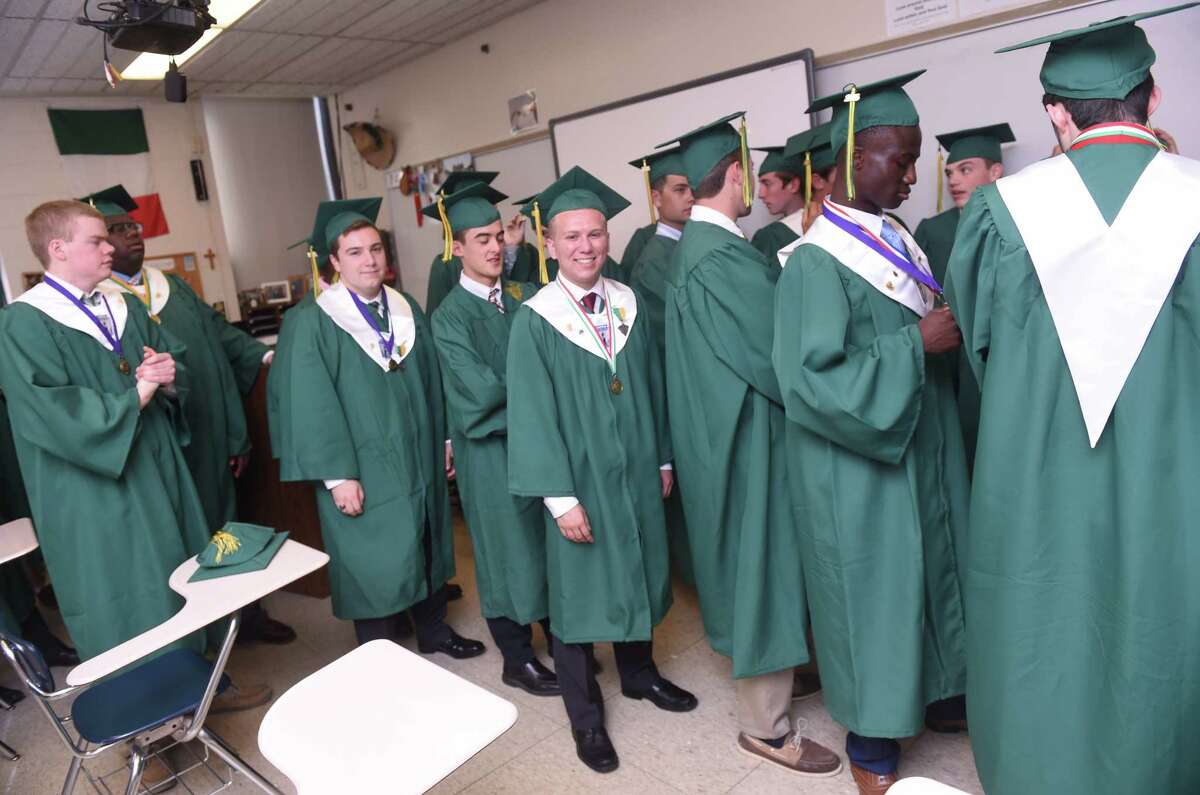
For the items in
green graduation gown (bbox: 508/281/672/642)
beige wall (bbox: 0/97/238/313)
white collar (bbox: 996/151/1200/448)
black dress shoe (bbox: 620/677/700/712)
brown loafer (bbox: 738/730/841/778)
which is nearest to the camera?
white collar (bbox: 996/151/1200/448)

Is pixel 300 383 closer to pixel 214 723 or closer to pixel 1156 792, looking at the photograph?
pixel 214 723

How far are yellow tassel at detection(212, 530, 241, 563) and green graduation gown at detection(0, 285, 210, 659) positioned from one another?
1.47 ft

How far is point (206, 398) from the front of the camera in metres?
3.21

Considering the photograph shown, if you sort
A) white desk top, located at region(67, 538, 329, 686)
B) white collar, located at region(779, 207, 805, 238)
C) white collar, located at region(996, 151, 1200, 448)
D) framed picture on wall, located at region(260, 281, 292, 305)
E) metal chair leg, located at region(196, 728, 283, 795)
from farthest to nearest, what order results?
framed picture on wall, located at region(260, 281, 292, 305) < white collar, located at region(779, 207, 805, 238) < metal chair leg, located at region(196, 728, 283, 795) < white desk top, located at region(67, 538, 329, 686) < white collar, located at region(996, 151, 1200, 448)

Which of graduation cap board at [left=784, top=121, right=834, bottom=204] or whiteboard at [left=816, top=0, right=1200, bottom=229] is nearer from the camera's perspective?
whiteboard at [left=816, top=0, right=1200, bottom=229]

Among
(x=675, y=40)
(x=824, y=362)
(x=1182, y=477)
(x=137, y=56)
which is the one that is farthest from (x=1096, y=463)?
(x=137, y=56)

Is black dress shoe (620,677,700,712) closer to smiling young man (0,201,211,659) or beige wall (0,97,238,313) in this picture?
smiling young man (0,201,211,659)

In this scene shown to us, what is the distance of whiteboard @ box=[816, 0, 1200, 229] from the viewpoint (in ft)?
9.42

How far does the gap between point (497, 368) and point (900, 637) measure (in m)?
1.43

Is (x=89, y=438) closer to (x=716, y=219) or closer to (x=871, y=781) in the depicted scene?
(x=716, y=219)

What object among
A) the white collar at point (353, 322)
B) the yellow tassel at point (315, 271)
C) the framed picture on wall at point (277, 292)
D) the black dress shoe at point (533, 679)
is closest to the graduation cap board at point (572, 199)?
the white collar at point (353, 322)

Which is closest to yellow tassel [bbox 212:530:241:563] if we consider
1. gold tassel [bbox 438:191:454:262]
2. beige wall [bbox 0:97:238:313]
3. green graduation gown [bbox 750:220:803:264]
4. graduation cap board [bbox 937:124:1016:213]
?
gold tassel [bbox 438:191:454:262]

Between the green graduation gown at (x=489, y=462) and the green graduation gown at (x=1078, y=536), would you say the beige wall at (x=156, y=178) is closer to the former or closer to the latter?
the green graduation gown at (x=489, y=462)

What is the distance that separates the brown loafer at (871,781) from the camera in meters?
1.95
